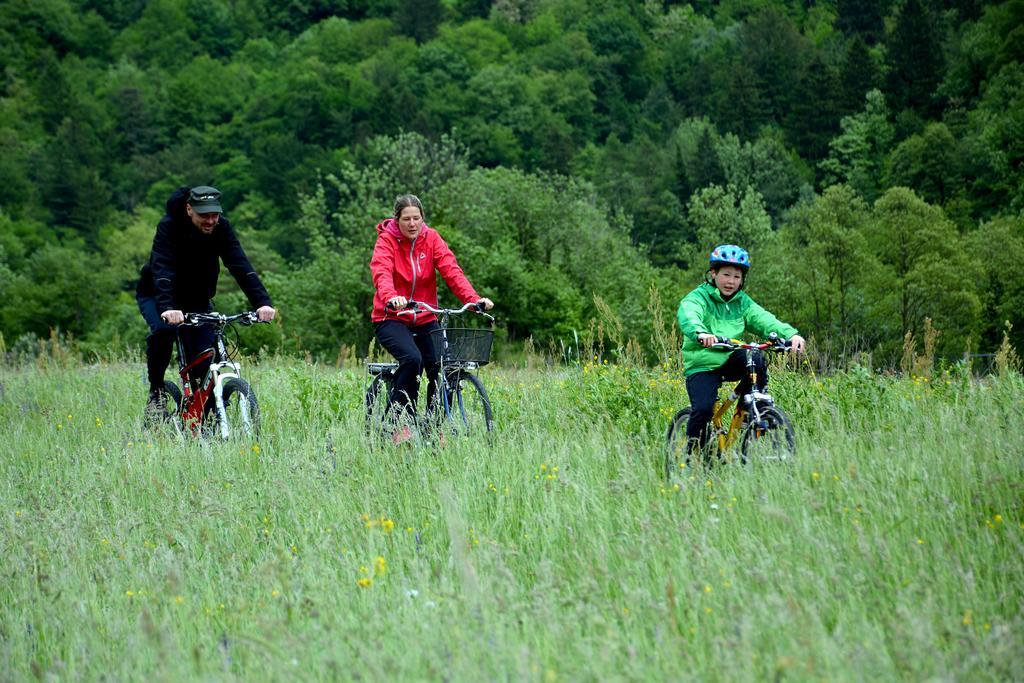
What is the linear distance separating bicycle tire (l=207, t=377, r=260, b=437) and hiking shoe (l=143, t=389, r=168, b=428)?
0.48 metres

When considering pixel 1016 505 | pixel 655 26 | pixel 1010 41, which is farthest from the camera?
pixel 655 26

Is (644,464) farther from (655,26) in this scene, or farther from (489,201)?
(655,26)

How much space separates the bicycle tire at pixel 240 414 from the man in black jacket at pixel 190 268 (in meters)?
0.47

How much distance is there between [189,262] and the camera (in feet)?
26.9

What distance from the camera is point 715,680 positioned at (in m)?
3.30

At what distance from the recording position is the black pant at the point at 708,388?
629 centimetres

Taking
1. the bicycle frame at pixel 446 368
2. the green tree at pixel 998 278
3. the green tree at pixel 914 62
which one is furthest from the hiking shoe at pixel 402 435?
the green tree at pixel 914 62

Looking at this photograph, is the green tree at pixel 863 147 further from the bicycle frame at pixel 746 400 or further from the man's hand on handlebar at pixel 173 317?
the bicycle frame at pixel 746 400

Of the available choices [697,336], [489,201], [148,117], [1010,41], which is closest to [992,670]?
→ [697,336]

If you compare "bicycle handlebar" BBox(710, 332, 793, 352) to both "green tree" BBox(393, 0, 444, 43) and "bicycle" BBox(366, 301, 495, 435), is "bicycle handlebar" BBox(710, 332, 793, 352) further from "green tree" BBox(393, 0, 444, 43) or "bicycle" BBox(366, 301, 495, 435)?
"green tree" BBox(393, 0, 444, 43)

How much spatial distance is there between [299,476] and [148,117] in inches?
4732

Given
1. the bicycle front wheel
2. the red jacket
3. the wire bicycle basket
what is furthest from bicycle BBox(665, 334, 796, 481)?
the red jacket

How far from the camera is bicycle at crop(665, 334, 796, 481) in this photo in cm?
584

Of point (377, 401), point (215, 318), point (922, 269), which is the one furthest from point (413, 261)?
point (922, 269)
